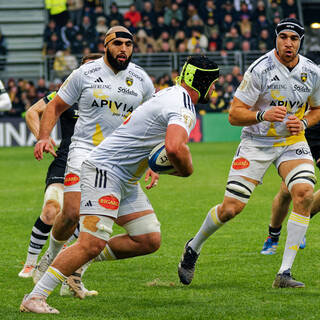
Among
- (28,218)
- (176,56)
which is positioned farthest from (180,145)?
(176,56)

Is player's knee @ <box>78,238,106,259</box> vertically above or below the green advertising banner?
above

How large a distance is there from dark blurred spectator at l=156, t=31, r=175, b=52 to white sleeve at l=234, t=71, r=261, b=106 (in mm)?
23113

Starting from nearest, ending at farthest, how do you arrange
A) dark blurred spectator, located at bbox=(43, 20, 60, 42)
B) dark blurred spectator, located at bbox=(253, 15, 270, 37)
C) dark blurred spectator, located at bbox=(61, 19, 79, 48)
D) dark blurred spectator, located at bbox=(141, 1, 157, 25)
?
dark blurred spectator, located at bbox=(61, 19, 79, 48), dark blurred spectator, located at bbox=(43, 20, 60, 42), dark blurred spectator, located at bbox=(253, 15, 270, 37), dark blurred spectator, located at bbox=(141, 1, 157, 25)

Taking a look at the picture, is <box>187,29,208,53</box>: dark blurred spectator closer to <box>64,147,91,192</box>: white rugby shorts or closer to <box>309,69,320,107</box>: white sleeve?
<box>309,69,320,107</box>: white sleeve

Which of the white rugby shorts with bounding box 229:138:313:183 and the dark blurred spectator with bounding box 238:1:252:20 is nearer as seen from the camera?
the white rugby shorts with bounding box 229:138:313:183

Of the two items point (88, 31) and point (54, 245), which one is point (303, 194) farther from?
point (88, 31)

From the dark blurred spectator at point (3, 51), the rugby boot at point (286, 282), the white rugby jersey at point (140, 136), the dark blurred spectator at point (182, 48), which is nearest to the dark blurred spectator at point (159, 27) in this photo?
the dark blurred spectator at point (182, 48)

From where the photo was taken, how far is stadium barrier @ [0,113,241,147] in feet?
90.8

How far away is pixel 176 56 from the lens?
30.6 meters

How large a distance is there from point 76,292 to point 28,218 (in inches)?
217

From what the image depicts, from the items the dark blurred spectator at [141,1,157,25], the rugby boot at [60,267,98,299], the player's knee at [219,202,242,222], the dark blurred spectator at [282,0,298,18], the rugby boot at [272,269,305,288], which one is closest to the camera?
the rugby boot at [60,267,98,299]

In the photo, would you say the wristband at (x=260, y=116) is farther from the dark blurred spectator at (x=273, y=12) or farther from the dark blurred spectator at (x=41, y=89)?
the dark blurred spectator at (x=273, y=12)

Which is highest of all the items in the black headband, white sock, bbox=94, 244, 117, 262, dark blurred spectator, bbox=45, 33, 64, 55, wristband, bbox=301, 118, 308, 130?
the black headband

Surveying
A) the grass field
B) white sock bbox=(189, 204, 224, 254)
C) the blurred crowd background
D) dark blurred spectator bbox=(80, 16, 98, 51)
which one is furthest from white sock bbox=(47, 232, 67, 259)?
dark blurred spectator bbox=(80, 16, 98, 51)
